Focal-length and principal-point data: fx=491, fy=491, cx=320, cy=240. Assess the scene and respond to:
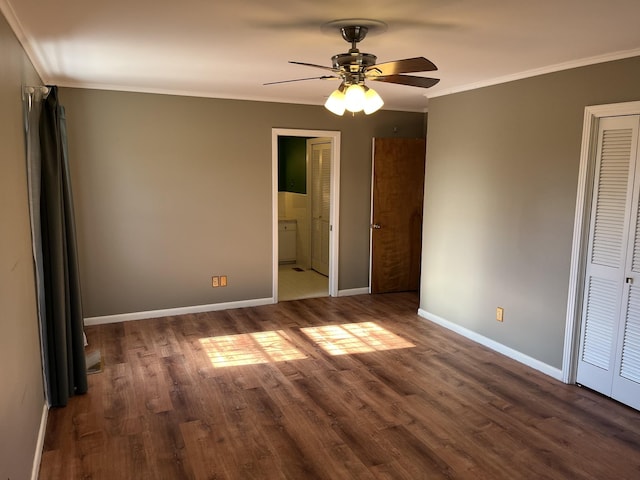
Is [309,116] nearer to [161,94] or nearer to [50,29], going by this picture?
[161,94]

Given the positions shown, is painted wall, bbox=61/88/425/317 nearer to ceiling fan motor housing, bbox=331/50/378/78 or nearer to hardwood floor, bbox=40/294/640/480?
hardwood floor, bbox=40/294/640/480

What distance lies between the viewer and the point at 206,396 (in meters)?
3.51

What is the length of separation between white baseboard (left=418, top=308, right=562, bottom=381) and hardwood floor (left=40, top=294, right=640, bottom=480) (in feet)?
0.25

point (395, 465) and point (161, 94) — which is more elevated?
point (161, 94)

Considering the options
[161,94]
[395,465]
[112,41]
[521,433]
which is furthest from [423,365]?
[161,94]

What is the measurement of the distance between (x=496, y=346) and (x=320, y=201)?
3679 millimetres


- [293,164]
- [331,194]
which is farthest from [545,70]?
[293,164]

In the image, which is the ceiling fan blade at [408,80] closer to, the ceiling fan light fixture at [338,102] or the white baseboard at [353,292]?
the ceiling fan light fixture at [338,102]

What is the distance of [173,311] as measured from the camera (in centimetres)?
538

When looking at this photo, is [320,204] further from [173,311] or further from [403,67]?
[403,67]

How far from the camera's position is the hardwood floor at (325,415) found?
2.72 meters

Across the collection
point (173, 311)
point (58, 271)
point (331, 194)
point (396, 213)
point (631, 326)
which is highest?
point (331, 194)

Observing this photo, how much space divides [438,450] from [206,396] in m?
1.64

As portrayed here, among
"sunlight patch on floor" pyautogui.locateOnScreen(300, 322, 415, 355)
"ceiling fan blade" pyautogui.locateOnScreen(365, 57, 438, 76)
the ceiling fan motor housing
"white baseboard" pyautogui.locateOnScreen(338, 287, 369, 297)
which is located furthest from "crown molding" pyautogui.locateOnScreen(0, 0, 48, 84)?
Answer: "white baseboard" pyautogui.locateOnScreen(338, 287, 369, 297)
